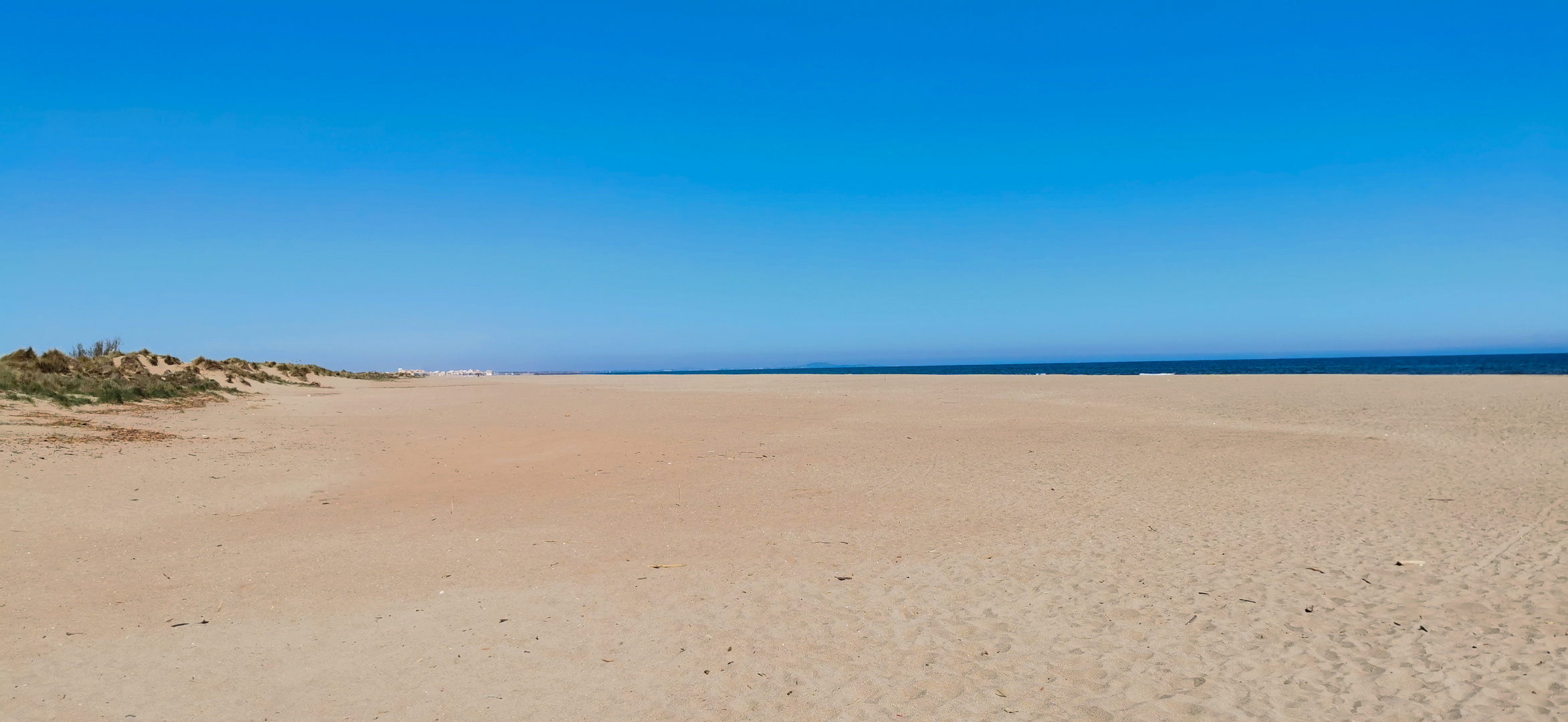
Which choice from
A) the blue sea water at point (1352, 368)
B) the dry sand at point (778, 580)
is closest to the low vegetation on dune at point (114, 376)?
the dry sand at point (778, 580)

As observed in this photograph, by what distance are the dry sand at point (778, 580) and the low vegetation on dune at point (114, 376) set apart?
4105 millimetres

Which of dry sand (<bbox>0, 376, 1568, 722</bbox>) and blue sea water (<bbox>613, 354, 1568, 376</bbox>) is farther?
blue sea water (<bbox>613, 354, 1568, 376</bbox>)

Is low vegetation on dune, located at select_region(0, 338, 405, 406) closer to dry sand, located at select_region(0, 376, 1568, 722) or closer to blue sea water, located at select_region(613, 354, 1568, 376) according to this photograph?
dry sand, located at select_region(0, 376, 1568, 722)

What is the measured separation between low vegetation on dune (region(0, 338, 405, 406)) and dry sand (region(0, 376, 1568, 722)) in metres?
4.10

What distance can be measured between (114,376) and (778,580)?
25194 mm

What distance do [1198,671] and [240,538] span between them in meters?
8.93

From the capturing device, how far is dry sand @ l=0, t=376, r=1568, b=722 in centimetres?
462

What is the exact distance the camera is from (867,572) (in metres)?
7.13

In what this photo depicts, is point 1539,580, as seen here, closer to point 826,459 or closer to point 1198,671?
point 1198,671

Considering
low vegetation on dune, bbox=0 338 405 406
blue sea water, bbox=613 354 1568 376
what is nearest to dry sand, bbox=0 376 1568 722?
low vegetation on dune, bbox=0 338 405 406

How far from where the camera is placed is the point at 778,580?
6902mm

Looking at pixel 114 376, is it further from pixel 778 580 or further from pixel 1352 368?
pixel 1352 368

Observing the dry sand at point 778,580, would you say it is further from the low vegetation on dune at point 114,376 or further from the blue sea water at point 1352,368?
the blue sea water at point 1352,368

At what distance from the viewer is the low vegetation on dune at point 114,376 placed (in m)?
17.3
